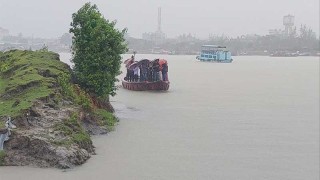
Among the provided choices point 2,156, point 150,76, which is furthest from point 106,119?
point 150,76

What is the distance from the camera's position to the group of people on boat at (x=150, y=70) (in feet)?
92.4

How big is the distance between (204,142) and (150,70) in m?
Result: 15.2

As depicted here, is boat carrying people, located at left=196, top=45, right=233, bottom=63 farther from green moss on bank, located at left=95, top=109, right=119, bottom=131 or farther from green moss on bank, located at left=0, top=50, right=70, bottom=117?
green moss on bank, located at left=95, top=109, right=119, bottom=131

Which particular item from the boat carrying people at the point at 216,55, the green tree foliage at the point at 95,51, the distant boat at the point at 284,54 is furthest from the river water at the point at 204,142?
the distant boat at the point at 284,54

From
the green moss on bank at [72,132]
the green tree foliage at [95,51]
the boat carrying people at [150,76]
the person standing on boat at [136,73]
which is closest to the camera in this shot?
the green moss on bank at [72,132]

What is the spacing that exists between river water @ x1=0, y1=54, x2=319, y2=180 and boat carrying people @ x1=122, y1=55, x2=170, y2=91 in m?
3.34

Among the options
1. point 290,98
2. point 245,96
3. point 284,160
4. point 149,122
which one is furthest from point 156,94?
point 284,160

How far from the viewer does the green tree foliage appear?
16.3 meters

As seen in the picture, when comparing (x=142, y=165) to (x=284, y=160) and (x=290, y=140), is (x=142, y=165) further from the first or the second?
(x=290, y=140)

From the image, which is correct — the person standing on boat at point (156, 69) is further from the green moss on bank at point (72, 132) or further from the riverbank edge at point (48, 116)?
the green moss on bank at point (72, 132)

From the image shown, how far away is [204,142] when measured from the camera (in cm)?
1368

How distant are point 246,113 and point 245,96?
666 centimetres

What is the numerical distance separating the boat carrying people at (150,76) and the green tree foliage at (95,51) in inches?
430

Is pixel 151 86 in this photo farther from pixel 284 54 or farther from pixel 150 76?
pixel 284 54
